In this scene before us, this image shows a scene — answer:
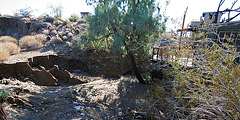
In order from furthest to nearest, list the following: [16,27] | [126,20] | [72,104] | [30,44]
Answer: [16,27], [30,44], [126,20], [72,104]

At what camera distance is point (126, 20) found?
21.8ft

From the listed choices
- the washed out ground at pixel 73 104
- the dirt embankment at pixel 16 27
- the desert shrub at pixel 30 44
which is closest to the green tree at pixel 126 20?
the washed out ground at pixel 73 104

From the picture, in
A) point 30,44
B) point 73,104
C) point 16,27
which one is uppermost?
point 16,27

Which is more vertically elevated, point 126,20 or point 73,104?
point 126,20

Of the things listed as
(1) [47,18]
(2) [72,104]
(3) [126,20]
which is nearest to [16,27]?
(1) [47,18]

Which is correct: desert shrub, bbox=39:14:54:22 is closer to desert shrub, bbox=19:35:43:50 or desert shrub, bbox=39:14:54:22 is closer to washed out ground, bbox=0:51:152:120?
desert shrub, bbox=19:35:43:50

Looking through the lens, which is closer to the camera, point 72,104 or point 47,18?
point 72,104

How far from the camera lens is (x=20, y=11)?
15680 millimetres

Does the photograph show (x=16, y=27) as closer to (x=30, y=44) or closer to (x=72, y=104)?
(x=30, y=44)

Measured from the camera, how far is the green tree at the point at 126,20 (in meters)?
6.35

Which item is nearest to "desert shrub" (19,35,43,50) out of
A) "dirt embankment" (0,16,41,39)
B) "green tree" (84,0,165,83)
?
"dirt embankment" (0,16,41,39)

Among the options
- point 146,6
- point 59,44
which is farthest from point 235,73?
point 59,44

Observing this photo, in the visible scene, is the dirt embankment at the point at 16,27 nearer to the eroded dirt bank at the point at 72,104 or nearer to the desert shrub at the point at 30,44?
the desert shrub at the point at 30,44

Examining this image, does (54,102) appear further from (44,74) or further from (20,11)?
(20,11)
